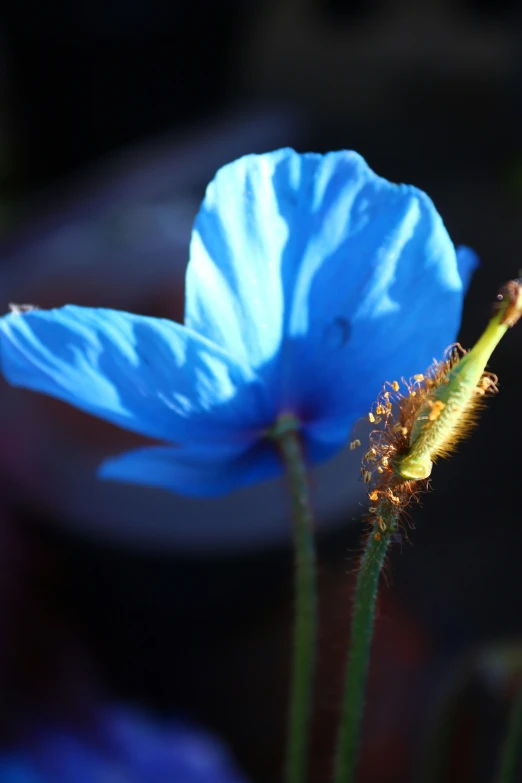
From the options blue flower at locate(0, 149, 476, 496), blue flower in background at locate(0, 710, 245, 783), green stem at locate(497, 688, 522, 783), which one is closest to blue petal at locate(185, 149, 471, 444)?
blue flower at locate(0, 149, 476, 496)

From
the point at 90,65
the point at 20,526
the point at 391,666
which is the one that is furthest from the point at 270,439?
the point at 90,65

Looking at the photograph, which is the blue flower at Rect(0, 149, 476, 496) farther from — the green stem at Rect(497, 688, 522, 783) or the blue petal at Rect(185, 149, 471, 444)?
the green stem at Rect(497, 688, 522, 783)

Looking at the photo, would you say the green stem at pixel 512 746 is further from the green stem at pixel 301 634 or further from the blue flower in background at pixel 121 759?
the blue flower in background at pixel 121 759

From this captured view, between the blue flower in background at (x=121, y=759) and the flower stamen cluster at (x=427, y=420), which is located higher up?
the flower stamen cluster at (x=427, y=420)

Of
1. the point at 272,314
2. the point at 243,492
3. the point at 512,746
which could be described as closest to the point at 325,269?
the point at 272,314

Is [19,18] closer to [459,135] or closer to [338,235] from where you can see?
[459,135]

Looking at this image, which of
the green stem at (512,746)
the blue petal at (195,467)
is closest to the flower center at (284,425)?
the blue petal at (195,467)
